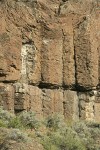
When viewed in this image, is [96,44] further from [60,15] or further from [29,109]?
A: [29,109]

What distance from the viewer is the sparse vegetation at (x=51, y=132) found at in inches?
689

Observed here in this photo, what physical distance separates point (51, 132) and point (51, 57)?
376 cm

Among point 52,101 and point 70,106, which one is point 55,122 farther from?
point 70,106

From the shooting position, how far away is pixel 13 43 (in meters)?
21.0

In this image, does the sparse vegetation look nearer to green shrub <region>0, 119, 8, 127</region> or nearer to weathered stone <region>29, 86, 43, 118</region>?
green shrub <region>0, 119, 8, 127</region>

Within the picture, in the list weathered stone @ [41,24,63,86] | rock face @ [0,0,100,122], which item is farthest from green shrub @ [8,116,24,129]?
weathered stone @ [41,24,63,86]

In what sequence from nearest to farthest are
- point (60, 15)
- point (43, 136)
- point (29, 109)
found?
point (43, 136) < point (29, 109) < point (60, 15)

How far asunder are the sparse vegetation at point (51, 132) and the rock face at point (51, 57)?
3.07ft

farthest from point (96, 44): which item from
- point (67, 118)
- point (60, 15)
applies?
point (67, 118)

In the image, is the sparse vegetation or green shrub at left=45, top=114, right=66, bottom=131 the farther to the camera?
green shrub at left=45, top=114, right=66, bottom=131

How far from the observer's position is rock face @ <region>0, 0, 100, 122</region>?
68.5 ft

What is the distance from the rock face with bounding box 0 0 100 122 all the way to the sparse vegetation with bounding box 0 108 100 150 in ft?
3.07

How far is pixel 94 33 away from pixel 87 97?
8.95 ft

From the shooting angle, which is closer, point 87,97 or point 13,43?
point 13,43
